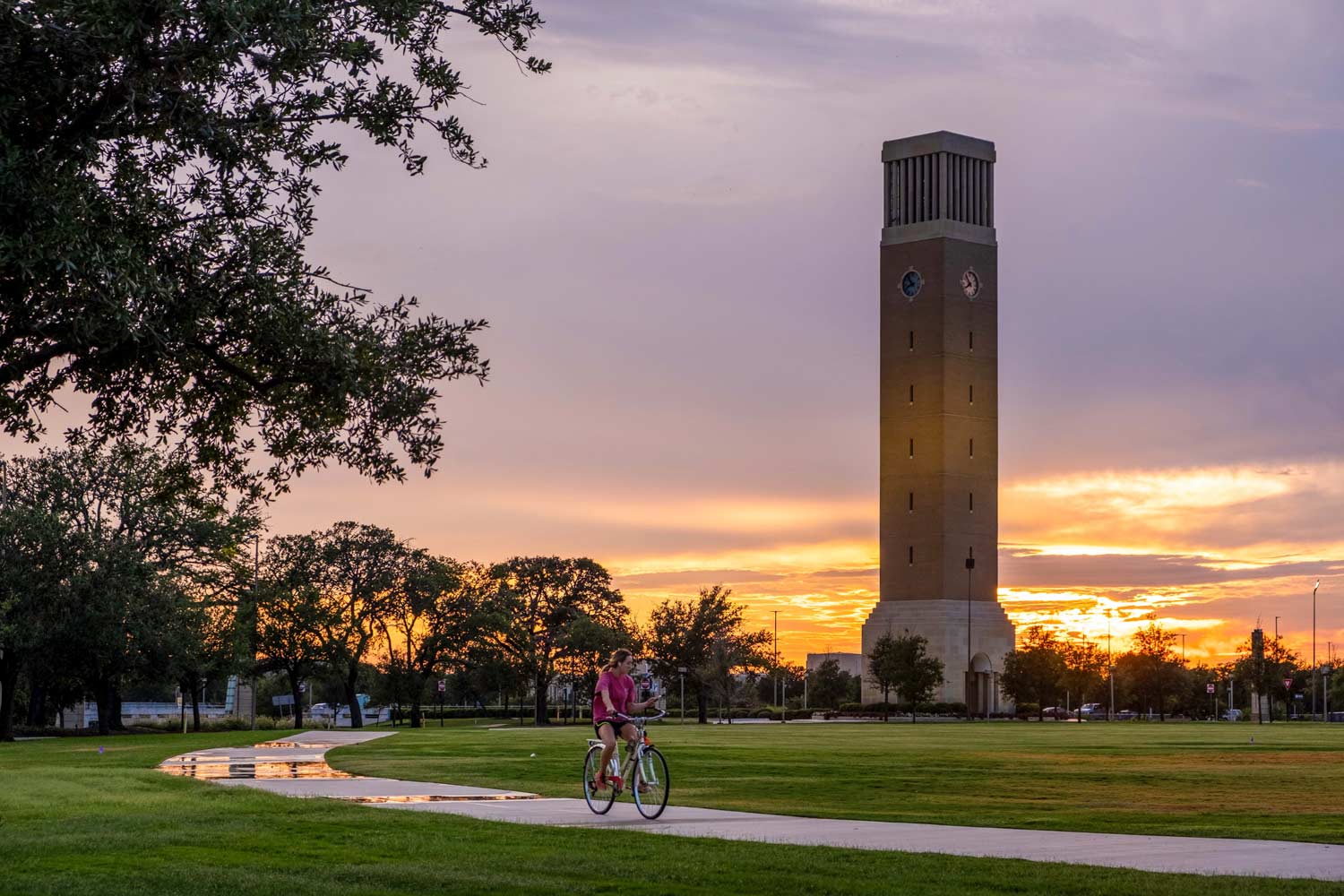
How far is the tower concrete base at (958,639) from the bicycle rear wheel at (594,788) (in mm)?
121140

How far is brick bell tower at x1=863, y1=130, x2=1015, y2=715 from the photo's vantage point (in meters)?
144

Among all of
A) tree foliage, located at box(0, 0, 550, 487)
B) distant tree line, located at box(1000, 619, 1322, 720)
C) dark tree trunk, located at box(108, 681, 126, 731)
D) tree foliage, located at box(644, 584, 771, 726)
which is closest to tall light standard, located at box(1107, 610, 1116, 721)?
distant tree line, located at box(1000, 619, 1322, 720)

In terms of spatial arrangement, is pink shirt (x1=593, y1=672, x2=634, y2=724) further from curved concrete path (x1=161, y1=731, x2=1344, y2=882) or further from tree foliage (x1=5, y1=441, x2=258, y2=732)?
tree foliage (x1=5, y1=441, x2=258, y2=732)

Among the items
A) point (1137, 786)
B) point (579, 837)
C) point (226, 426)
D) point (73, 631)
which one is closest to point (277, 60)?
point (226, 426)

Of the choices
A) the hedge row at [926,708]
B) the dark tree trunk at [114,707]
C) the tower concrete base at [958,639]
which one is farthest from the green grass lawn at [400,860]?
the tower concrete base at [958,639]

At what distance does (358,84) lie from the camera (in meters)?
16.0

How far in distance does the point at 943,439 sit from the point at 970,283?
15.4 metres

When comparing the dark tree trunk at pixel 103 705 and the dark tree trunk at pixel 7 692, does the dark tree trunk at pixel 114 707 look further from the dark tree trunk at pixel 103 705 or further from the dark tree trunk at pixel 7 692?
the dark tree trunk at pixel 7 692

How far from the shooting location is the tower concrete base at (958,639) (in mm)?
141875

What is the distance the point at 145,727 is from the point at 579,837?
76.7m

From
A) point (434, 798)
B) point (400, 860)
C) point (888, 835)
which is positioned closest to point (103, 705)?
point (434, 798)

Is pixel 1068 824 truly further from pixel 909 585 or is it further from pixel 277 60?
pixel 909 585

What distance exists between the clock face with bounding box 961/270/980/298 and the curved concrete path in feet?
425

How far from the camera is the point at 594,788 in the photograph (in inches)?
789
